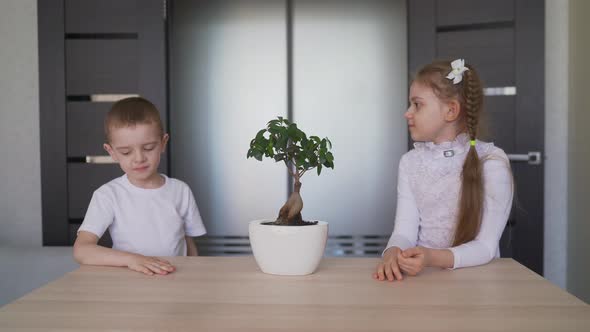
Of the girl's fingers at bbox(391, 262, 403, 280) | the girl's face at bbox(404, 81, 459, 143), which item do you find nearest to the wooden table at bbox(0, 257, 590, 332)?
the girl's fingers at bbox(391, 262, 403, 280)

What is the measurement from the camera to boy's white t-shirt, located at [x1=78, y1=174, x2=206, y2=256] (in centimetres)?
155

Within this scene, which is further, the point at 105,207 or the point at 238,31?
the point at 238,31

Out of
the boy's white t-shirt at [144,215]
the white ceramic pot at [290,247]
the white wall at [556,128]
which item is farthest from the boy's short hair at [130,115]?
the white wall at [556,128]

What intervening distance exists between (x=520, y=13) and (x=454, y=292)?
7.54ft

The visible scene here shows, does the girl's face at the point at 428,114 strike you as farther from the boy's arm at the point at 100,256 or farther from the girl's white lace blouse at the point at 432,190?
the boy's arm at the point at 100,256

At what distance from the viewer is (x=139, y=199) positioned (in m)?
1.61

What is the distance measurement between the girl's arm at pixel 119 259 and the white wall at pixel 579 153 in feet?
7.61

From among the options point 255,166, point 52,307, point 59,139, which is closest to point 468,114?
point 52,307

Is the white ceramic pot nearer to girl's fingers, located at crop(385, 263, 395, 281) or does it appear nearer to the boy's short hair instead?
girl's fingers, located at crop(385, 263, 395, 281)

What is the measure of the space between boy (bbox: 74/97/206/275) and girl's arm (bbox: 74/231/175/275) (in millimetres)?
175

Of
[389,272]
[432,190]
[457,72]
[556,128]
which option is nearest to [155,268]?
[389,272]

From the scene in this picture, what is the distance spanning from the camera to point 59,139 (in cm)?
306

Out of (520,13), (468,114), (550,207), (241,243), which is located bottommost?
(241,243)

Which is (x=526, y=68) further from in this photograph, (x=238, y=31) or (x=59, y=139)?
(x=59, y=139)
